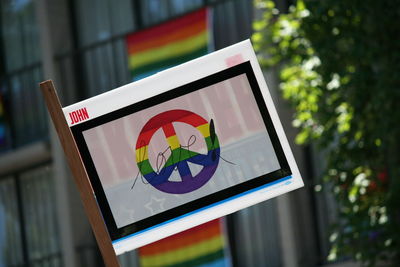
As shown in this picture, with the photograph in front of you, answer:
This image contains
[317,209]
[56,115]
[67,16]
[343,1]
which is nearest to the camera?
[56,115]

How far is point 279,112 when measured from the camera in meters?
14.1

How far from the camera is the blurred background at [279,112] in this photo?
31.5ft

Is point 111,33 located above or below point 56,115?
above

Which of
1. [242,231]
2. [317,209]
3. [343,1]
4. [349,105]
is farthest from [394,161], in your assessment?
[242,231]

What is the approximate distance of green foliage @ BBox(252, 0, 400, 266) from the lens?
9.41 m

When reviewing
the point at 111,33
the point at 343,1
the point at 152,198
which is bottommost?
the point at 152,198

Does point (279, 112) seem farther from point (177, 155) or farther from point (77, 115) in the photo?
point (77, 115)

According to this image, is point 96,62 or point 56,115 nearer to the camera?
point 56,115

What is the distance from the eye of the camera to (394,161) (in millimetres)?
9750

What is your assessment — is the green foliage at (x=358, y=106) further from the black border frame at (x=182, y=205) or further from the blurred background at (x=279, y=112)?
the black border frame at (x=182, y=205)

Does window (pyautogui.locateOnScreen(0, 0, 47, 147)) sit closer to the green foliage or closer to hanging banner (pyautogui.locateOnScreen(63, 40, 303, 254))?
the green foliage

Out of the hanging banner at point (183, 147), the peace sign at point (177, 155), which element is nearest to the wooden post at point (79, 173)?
the hanging banner at point (183, 147)

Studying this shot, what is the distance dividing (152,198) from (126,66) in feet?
39.0

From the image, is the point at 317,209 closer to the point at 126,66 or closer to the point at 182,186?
the point at 126,66
